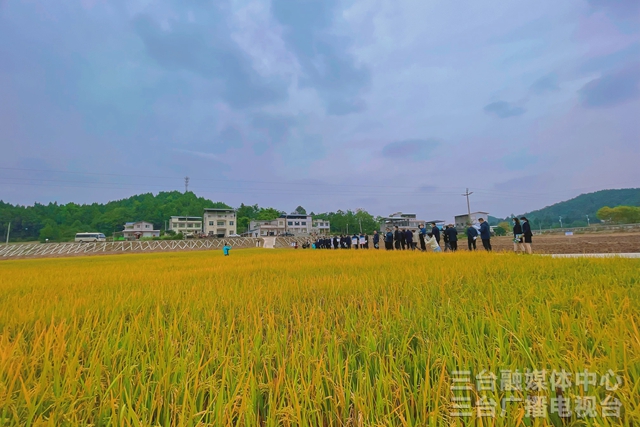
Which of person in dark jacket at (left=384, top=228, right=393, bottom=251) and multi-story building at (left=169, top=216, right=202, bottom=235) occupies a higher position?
multi-story building at (left=169, top=216, right=202, bottom=235)

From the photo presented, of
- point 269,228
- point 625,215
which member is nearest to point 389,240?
point 269,228

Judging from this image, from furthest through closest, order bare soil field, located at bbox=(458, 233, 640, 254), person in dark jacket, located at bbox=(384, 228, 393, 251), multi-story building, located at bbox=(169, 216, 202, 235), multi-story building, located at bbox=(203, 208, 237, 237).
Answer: multi-story building, located at bbox=(169, 216, 202, 235)
multi-story building, located at bbox=(203, 208, 237, 237)
person in dark jacket, located at bbox=(384, 228, 393, 251)
bare soil field, located at bbox=(458, 233, 640, 254)

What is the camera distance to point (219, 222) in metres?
66.4

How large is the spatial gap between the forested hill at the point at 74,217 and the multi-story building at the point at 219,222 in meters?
21.8

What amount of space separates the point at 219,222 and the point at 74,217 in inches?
1928

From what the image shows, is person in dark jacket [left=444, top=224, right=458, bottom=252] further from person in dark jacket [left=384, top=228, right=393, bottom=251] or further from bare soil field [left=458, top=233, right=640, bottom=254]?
person in dark jacket [left=384, top=228, right=393, bottom=251]

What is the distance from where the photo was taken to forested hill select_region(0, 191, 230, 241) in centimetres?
6619

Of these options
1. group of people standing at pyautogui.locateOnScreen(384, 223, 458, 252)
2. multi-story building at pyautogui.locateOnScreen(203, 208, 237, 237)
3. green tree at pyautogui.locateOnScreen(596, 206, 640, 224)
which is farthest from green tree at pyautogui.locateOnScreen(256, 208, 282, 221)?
green tree at pyautogui.locateOnScreen(596, 206, 640, 224)

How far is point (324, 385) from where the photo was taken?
130 centimetres

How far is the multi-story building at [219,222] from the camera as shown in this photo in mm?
65231

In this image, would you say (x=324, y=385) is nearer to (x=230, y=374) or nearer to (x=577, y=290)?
(x=230, y=374)

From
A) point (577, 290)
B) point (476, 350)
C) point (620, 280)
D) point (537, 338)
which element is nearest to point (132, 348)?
point (476, 350)

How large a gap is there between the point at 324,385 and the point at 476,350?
2.84 ft

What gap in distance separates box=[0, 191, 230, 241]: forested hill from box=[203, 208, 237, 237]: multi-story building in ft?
71.5
